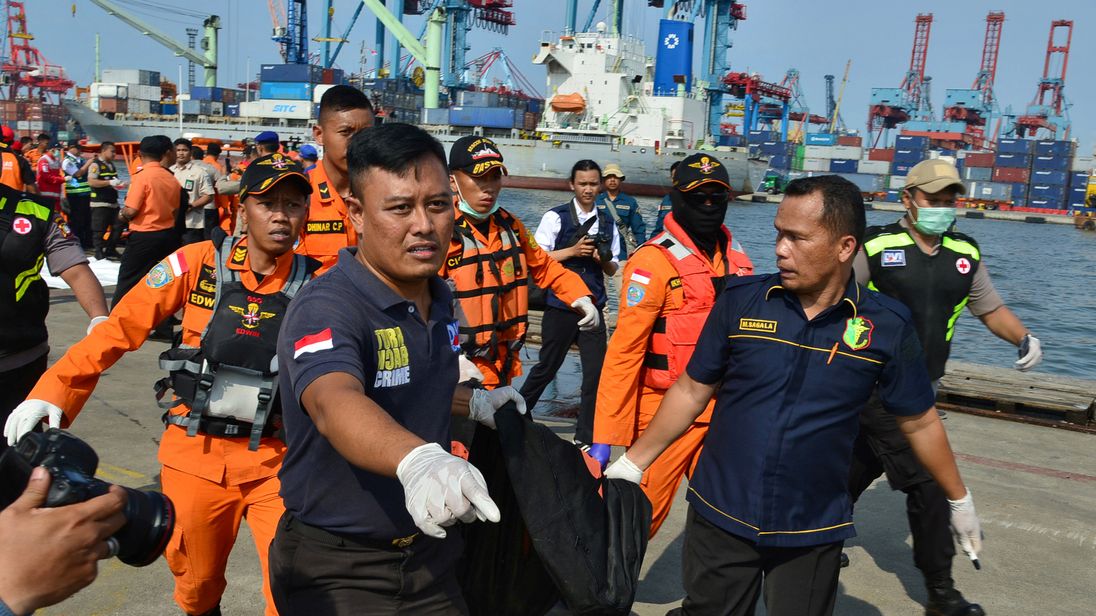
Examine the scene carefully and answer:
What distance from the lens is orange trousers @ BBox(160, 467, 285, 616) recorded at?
3.30 m

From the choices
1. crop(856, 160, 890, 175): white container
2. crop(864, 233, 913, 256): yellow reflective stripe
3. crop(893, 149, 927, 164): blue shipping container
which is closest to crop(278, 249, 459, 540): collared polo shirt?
crop(864, 233, 913, 256): yellow reflective stripe

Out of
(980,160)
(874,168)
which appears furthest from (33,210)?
(874,168)

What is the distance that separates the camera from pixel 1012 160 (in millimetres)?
90000

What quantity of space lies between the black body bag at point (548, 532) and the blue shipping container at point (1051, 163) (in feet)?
322

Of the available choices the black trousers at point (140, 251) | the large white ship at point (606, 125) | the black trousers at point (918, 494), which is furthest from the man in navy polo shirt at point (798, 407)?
the large white ship at point (606, 125)

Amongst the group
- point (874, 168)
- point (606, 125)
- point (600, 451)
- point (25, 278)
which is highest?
point (606, 125)

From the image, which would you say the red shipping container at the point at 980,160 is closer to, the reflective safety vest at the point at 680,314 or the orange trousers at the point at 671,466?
the reflective safety vest at the point at 680,314

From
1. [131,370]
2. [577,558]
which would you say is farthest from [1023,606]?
[131,370]

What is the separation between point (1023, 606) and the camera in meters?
4.55

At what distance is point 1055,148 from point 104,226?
92141 mm

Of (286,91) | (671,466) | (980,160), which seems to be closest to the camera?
(671,466)

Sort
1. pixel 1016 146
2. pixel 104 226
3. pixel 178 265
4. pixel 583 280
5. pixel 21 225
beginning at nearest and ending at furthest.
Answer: pixel 178 265 → pixel 21 225 → pixel 583 280 → pixel 104 226 → pixel 1016 146

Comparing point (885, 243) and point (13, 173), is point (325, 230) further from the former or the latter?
point (13, 173)

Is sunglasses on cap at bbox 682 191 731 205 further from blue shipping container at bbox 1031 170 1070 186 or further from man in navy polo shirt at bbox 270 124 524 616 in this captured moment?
blue shipping container at bbox 1031 170 1070 186
